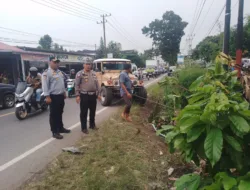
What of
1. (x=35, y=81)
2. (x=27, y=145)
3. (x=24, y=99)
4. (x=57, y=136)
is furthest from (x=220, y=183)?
(x=35, y=81)

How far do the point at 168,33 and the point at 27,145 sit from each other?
1629 inches

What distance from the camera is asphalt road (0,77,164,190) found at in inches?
138

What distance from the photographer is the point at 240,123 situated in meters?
1.42

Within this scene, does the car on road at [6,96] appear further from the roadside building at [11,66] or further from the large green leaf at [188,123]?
the roadside building at [11,66]

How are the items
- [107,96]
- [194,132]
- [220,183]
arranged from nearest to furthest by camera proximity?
[220,183] → [194,132] → [107,96]

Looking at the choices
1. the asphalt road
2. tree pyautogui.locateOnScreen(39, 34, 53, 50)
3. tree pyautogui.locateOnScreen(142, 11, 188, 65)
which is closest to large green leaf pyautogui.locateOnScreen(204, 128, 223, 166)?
the asphalt road

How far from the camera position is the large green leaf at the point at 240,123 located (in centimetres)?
139

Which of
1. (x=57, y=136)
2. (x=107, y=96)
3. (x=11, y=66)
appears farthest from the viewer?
(x=11, y=66)

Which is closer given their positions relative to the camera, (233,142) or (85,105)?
(233,142)

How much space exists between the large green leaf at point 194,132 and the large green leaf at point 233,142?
16 centimetres

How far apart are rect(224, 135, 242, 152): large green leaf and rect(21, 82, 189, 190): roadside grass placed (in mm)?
1696

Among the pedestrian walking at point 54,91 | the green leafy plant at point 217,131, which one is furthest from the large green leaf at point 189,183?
the pedestrian walking at point 54,91

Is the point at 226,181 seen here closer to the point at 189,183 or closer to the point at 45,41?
the point at 189,183

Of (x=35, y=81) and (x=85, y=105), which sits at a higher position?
(x=35, y=81)
